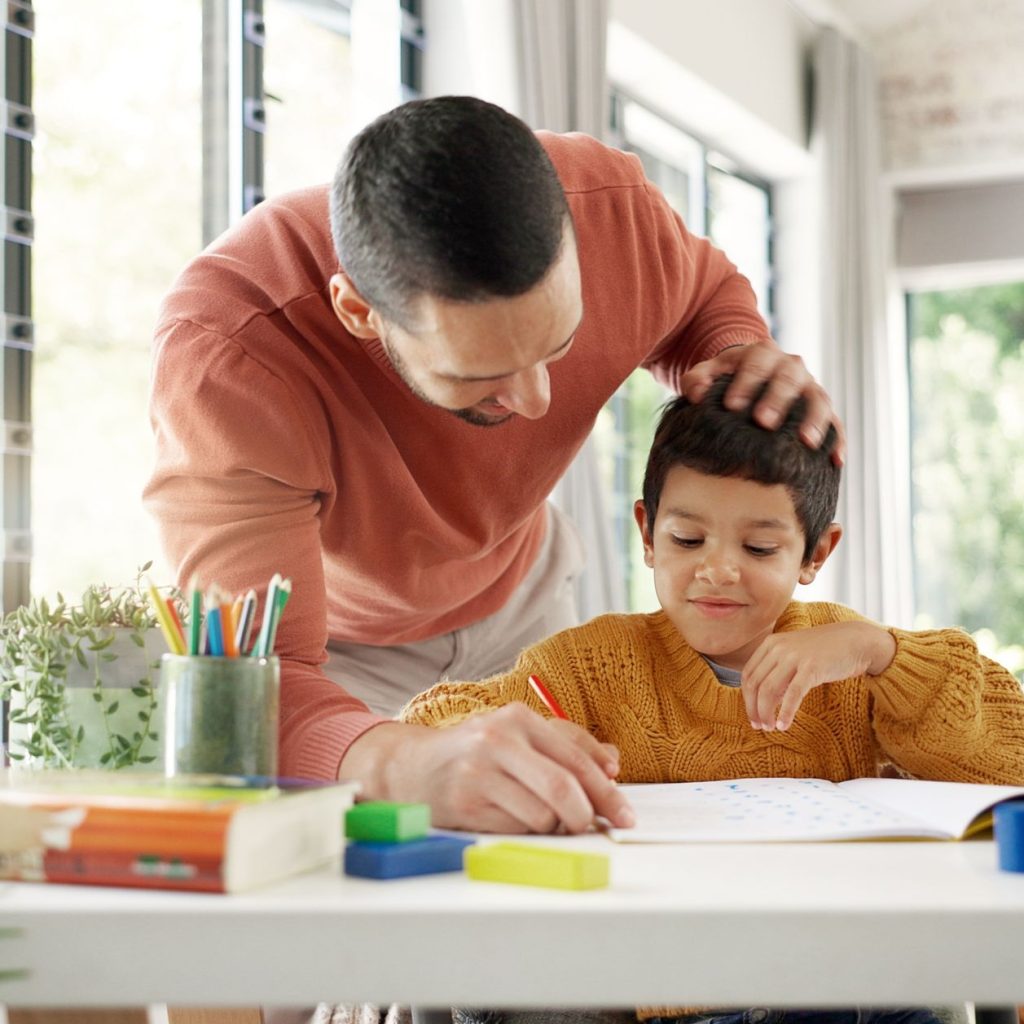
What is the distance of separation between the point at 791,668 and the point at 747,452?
331 mm

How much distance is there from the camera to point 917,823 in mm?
855

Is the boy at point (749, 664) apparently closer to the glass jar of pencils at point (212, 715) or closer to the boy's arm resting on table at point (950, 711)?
the boy's arm resting on table at point (950, 711)

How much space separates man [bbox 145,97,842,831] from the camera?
1030mm

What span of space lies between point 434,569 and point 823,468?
1.73 feet

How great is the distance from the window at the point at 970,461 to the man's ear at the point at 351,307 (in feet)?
16.1

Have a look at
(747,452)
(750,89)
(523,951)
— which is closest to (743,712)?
(747,452)

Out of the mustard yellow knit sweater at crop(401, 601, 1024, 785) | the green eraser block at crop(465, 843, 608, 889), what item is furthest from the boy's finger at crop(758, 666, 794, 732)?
the green eraser block at crop(465, 843, 608, 889)

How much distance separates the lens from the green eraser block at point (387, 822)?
0.75m

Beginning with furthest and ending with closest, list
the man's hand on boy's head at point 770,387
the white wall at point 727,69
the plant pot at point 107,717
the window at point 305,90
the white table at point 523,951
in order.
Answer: the white wall at point 727,69
the window at point 305,90
the man's hand on boy's head at point 770,387
the plant pot at point 107,717
the white table at point 523,951

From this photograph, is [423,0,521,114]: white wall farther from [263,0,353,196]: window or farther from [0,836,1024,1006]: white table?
[0,836,1024,1006]: white table

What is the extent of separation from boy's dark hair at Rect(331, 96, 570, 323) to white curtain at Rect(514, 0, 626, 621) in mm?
2084

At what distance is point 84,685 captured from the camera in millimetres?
1297

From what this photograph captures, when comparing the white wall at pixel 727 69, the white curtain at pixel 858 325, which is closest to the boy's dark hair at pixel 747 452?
the white wall at pixel 727 69

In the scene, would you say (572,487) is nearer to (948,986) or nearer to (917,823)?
(917,823)
